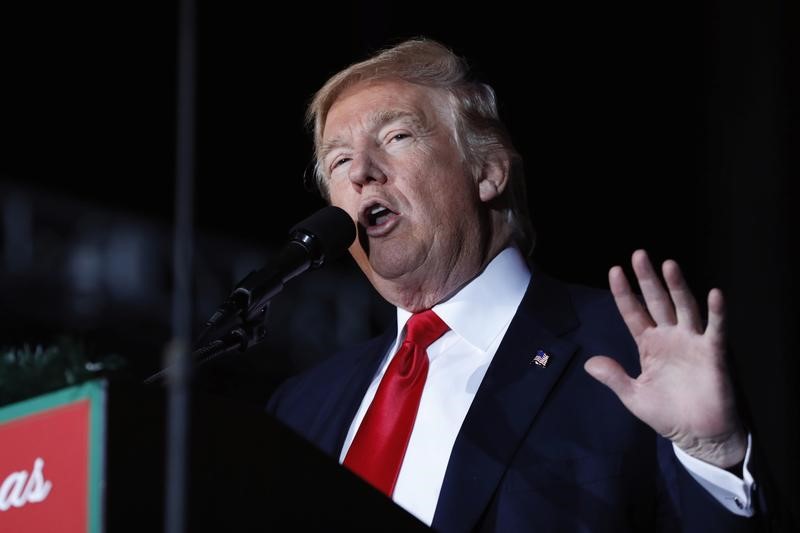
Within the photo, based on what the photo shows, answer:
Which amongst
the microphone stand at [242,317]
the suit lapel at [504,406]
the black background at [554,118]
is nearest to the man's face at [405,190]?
the suit lapel at [504,406]

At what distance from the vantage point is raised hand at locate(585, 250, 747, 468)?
129cm

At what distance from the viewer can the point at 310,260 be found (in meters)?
1.55

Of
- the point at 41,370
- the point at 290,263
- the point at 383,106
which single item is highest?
the point at 383,106

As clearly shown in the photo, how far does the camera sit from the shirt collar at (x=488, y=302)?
5.95 feet

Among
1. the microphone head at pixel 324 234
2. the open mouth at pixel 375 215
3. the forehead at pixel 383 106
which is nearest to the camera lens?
the microphone head at pixel 324 234

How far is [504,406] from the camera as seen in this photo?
63.1 inches

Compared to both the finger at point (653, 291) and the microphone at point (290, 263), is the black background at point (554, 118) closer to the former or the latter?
the microphone at point (290, 263)

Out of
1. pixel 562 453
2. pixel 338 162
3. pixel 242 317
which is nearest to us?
pixel 242 317

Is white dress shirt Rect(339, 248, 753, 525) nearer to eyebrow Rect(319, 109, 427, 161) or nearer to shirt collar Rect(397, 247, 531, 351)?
shirt collar Rect(397, 247, 531, 351)

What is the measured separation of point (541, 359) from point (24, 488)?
84 centimetres

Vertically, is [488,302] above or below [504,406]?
above

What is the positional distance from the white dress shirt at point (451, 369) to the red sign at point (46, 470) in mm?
652

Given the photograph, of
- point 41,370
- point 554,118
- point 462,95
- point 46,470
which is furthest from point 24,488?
point 554,118

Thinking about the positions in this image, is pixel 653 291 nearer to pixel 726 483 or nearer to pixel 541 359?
pixel 726 483
